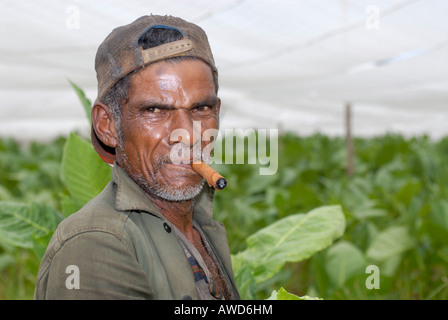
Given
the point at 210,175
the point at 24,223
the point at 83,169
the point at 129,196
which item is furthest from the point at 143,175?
the point at 24,223

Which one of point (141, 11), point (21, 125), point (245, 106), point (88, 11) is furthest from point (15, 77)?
point (21, 125)

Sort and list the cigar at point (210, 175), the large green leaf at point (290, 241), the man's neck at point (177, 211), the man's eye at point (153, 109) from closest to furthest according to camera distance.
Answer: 1. the cigar at point (210, 175)
2. the man's eye at point (153, 109)
3. the man's neck at point (177, 211)
4. the large green leaf at point (290, 241)

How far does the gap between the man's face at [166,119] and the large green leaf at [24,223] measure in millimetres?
516

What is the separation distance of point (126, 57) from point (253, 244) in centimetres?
84

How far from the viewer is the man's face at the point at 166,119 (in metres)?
0.87

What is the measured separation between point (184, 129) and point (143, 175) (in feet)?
0.39

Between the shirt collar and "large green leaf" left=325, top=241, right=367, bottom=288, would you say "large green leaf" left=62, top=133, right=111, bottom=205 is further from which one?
"large green leaf" left=325, top=241, right=367, bottom=288

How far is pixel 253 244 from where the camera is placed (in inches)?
61.0

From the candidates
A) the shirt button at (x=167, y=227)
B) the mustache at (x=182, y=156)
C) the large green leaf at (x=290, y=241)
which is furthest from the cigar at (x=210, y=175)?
the large green leaf at (x=290, y=241)

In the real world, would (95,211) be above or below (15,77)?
below

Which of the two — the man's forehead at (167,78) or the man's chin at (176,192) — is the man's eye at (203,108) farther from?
the man's chin at (176,192)

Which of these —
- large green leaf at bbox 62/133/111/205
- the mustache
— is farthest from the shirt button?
large green leaf at bbox 62/133/111/205

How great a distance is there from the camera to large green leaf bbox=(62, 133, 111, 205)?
4.17 ft
